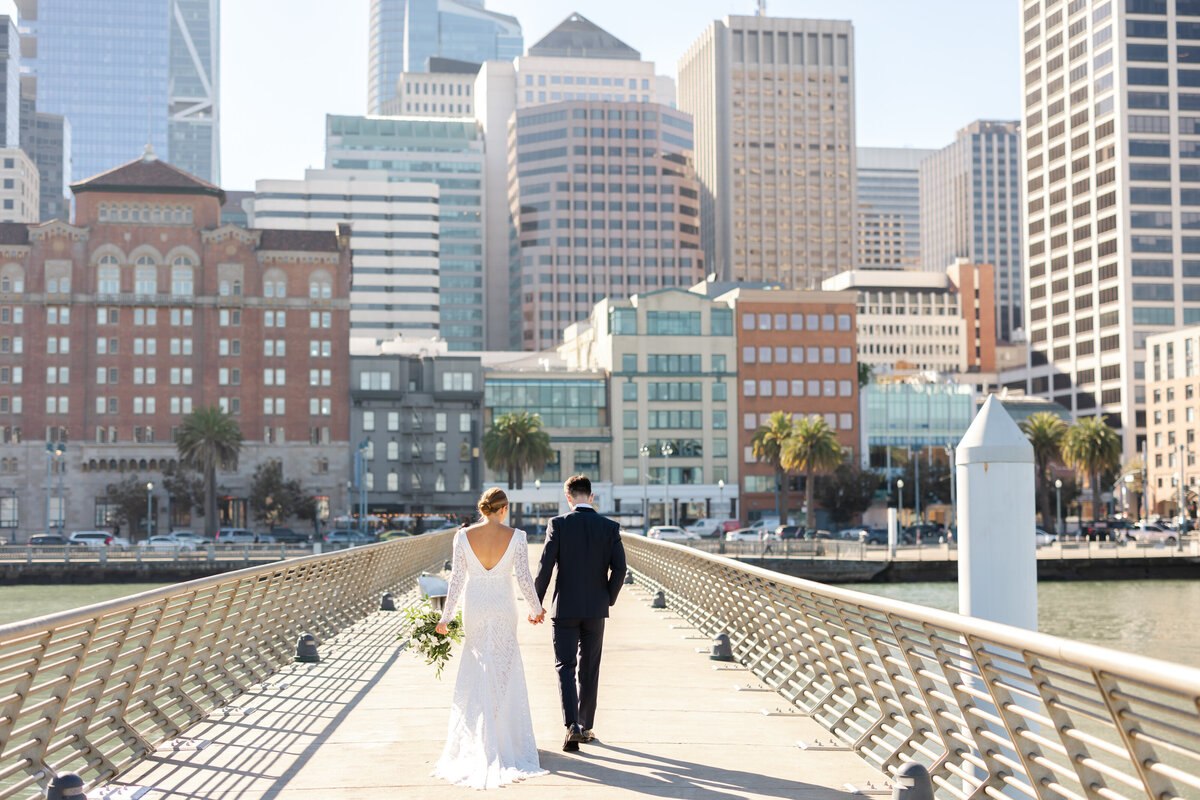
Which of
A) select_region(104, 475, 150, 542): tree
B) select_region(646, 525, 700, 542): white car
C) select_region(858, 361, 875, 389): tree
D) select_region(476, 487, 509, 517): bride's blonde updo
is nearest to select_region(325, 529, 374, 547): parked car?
select_region(646, 525, 700, 542): white car

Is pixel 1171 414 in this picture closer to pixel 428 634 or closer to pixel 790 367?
pixel 790 367

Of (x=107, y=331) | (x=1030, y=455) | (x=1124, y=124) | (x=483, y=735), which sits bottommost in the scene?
(x=483, y=735)

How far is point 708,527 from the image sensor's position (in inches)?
4220

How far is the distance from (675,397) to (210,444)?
43.9 metres

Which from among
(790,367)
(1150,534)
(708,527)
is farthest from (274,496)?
(1150,534)

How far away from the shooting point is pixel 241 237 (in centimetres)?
11544

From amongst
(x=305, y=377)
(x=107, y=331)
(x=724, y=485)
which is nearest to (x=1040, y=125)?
(x=724, y=485)

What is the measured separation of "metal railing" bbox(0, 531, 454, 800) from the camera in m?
8.56

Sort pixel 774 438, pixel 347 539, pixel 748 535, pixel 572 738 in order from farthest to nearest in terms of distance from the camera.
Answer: pixel 774 438
pixel 748 535
pixel 347 539
pixel 572 738

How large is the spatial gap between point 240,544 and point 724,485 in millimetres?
55146

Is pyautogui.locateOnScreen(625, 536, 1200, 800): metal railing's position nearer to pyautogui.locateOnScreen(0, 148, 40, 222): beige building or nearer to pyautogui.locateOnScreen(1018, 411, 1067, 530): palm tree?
pyautogui.locateOnScreen(1018, 411, 1067, 530): palm tree

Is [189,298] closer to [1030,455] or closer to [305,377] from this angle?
[305,377]

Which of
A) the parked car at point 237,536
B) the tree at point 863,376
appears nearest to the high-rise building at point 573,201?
the tree at point 863,376

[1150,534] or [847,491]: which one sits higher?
A: [847,491]
